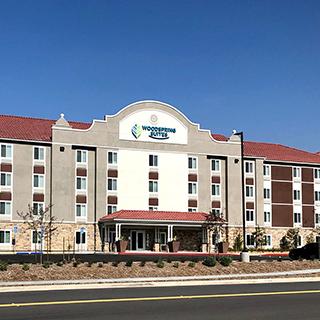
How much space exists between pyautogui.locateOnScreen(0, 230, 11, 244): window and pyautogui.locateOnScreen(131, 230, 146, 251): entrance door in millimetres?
12073

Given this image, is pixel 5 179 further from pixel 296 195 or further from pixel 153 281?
pixel 153 281

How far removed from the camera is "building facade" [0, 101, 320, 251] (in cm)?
5762

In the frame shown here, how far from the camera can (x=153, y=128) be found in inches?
2453

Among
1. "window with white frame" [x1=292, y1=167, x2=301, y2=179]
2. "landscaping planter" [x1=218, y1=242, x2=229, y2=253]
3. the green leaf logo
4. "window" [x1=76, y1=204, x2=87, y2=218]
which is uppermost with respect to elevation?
the green leaf logo

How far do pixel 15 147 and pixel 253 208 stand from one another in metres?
26.3

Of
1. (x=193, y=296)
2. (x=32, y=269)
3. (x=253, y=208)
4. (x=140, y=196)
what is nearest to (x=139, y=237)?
(x=140, y=196)

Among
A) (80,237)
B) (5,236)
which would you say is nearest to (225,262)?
(80,237)

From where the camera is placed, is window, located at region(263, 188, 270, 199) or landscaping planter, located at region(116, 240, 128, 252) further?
window, located at region(263, 188, 270, 199)

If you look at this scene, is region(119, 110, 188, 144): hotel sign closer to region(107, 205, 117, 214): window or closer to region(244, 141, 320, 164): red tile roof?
region(107, 205, 117, 214): window

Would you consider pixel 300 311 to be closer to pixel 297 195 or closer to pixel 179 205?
pixel 179 205

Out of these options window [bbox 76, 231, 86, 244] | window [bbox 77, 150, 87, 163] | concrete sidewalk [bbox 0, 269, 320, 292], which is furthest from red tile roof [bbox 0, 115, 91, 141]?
concrete sidewalk [bbox 0, 269, 320, 292]

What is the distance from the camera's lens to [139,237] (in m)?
61.4

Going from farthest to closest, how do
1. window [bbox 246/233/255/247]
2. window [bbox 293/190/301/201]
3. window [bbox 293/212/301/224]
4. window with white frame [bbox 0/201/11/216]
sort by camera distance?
window [bbox 293/190/301/201] → window [bbox 293/212/301/224] → window [bbox 246/233/255/247] → window with white frame [bbox 0/201/11/216]

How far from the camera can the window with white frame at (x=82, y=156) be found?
59.8 m
